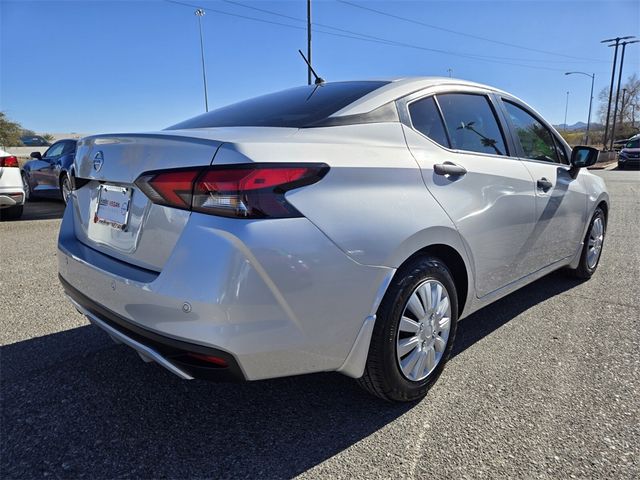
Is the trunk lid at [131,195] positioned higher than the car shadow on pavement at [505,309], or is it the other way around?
the trunk lid at [131,195]

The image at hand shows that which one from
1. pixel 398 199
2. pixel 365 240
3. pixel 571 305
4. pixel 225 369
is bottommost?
→ pixel 571 305

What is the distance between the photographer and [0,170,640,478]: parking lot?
6.38ft

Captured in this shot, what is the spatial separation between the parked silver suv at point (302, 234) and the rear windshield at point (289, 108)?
0.02 m

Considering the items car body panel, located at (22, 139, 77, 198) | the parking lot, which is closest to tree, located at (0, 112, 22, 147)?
car body panel, located at (22, 139, 77, 198)

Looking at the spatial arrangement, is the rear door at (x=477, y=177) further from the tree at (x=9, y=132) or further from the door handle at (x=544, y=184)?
the tree at (x=9, y=132)

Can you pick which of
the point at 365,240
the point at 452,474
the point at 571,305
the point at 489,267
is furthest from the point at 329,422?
the point at 571,305

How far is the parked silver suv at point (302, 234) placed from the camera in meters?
1.73

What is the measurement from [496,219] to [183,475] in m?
2.08

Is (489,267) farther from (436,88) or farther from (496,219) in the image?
(436,88)

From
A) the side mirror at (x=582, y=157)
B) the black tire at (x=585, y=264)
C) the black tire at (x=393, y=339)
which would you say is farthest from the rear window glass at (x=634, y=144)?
the black tire at (x=393, y=339)

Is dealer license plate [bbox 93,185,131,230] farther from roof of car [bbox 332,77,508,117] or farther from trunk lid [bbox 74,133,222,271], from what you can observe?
roof of car [bbox 332,77,508,117]

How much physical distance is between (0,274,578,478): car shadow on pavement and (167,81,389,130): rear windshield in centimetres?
138

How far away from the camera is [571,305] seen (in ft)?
12.6

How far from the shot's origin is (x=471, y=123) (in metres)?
2.90
